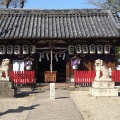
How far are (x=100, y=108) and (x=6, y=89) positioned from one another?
17.9 ft

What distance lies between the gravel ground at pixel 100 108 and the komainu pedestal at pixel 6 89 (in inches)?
139

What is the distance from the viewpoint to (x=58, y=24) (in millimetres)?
20797

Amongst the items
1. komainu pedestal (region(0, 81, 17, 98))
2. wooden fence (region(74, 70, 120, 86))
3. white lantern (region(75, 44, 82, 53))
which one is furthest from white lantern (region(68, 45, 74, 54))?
komainu pedestal (region(0, 81, 17, 98))

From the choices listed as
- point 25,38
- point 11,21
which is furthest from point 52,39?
point 11,21

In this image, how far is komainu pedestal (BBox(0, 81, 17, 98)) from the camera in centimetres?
1409

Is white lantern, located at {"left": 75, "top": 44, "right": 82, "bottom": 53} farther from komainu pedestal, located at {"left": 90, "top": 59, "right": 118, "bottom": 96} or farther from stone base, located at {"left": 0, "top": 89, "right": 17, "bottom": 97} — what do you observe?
stone base, located at {"left": 0, "top": 89, "right": 17, "bottom": 97}

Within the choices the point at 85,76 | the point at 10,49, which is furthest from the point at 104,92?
the point at 10,49

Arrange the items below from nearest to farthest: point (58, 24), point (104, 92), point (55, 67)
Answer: point (104, 92)
point (58, 24)
point (55, 67)

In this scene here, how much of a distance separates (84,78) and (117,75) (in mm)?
2204

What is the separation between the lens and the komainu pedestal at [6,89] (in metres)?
14.1

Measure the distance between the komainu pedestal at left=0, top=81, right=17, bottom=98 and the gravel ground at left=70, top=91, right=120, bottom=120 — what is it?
354cm

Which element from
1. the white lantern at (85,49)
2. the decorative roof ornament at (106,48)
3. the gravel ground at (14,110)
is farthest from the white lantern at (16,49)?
the gravel ground at (14,110)

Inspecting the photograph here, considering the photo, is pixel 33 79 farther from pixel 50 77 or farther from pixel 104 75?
pixel 104 75

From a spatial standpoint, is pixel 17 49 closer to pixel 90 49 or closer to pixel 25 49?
pixel 25 49
